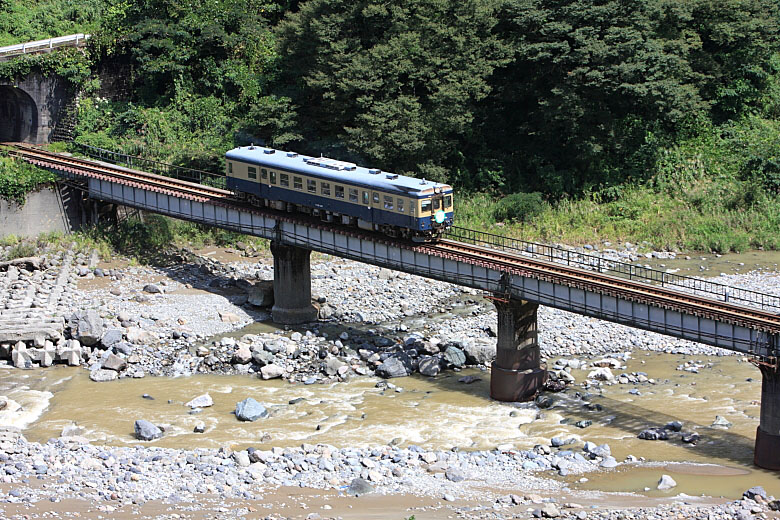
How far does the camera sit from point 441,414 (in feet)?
152

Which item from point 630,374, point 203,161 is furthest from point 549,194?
point 630,374

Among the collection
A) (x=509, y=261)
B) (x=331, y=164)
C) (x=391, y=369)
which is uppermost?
(x=331, y=164)

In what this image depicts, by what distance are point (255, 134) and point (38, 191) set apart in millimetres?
13810

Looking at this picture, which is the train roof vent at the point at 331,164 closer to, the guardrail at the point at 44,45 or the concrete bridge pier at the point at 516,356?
the concrete bridge pier at the point at 516,356

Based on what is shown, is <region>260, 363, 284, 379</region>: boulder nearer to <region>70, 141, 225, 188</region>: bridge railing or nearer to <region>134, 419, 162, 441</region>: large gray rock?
<region>134, 419, 162, 441</region>: large gray rock

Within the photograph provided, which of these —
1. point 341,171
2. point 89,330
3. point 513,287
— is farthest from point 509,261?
point 89,330

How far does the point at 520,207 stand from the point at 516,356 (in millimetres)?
25853

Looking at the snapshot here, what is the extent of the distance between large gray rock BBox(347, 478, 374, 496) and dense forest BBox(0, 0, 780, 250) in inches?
1289

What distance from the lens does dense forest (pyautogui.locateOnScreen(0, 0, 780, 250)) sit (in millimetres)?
71000

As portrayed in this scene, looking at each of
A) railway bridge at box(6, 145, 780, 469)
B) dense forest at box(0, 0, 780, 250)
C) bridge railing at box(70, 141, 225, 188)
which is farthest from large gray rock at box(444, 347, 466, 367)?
bridge railing at box(70, 141, 225, 188)

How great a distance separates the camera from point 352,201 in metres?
53.9

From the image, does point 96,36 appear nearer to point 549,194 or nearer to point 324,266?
point 324,266

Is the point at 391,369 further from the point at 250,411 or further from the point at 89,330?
the point at 89,330

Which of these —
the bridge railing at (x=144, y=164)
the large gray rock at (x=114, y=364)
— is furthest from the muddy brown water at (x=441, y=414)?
the bridge railing at (x=144, y=164)
